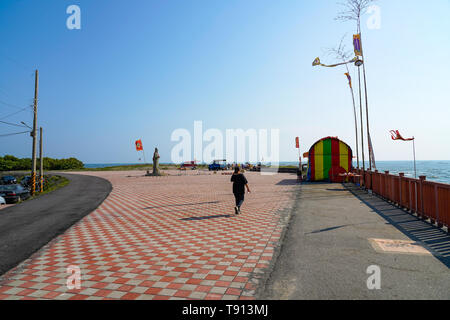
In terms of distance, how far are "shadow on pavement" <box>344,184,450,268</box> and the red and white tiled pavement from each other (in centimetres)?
294

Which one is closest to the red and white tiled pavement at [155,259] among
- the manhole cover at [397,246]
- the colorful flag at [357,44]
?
the manhole cover at [397,246]

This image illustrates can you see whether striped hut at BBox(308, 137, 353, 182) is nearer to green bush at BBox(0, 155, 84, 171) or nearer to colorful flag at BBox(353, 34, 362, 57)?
colorful flag at BBox(353, 34, 362, 57)

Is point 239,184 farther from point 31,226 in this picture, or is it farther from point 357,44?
point 357,44

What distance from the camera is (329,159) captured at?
72.7ft

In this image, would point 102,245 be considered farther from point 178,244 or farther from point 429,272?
point 429,272

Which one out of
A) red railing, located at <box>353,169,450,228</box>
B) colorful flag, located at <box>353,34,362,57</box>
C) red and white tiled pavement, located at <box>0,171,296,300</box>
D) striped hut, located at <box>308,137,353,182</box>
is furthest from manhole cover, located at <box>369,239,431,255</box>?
striped hut, located at <box>308,137,353,182</box>

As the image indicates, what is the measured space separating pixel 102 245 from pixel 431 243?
702 centimetres

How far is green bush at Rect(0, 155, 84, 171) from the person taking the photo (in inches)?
2539

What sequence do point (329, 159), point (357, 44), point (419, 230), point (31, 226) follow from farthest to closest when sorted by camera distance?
point (329, 159)
point (357, 44)
point (31, 226)
point (419, 230)

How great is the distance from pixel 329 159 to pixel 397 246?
57.7ft

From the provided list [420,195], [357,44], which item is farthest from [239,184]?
[357,44]

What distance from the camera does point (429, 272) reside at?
161 inches
